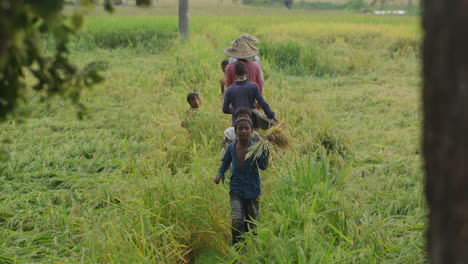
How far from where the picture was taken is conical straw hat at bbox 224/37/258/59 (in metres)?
5.41

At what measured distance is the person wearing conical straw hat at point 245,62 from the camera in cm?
531

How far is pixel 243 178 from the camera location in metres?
3.58

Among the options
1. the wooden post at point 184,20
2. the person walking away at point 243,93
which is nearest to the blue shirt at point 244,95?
the person walking away at point 243,93

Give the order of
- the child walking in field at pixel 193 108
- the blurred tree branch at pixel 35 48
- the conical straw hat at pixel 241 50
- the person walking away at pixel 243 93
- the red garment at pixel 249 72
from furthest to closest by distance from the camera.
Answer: the child walking in field at pixel 193 108, the conical straw hat at pixel 241 50, the red garment at pixel 249 72, the person walking away at pixel 243 93, the blurred tree branch at pixel 35 48

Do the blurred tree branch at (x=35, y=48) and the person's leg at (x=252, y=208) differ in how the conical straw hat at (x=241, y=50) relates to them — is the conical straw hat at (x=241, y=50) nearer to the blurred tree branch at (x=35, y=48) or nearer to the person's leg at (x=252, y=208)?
the person's leg at (x=252, y=208)

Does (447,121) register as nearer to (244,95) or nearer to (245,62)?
(244,95)

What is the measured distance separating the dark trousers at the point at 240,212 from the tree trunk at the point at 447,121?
237cm

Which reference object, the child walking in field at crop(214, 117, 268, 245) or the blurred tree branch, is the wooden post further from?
the blurred tree branch

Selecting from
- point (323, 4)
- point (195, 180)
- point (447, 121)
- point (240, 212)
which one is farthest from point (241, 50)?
point (323, 4)

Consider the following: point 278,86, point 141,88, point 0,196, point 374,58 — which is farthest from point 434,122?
point 374,58

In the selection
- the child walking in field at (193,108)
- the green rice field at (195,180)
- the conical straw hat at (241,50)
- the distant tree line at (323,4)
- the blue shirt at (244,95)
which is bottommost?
the distant tree line at (323,4)

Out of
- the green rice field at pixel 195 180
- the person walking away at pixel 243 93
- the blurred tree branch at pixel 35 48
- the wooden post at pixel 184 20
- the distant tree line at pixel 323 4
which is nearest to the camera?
the blurred tree branch at pixel 35 48

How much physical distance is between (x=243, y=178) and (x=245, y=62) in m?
2.05

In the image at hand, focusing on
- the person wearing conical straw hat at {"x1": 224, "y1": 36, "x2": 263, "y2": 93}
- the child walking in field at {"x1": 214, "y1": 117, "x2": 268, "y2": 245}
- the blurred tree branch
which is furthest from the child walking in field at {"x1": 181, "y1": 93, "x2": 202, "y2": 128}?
the blurred tree branch
